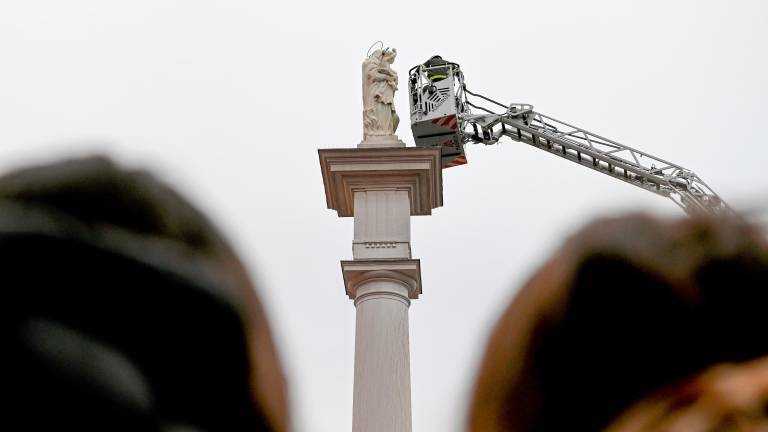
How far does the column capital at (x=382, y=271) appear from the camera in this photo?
11062 mm

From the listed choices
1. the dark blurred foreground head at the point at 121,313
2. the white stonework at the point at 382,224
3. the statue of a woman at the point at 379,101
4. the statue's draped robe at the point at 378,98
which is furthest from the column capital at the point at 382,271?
the dark blurred foreground head at the point at 121,313

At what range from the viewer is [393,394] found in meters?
10.3

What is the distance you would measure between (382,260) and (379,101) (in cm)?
241

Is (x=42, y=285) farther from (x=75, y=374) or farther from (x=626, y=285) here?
(x=626, y=285)

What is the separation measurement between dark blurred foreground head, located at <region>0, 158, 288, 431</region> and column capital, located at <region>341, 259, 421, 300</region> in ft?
32.8

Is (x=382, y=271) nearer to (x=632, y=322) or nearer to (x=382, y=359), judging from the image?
(x=382, y=359)

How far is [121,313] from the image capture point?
1.00 meters

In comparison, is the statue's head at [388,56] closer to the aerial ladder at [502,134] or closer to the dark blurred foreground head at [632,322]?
the aerial ladder at [502,134]

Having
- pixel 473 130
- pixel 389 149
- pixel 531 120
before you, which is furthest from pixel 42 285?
pixel 531 120

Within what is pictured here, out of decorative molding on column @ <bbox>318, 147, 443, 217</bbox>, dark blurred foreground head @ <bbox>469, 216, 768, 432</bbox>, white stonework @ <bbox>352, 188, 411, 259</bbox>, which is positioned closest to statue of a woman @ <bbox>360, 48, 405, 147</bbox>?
decorative molding on column @ <bbox>318, 147, 443, 217</bbox>

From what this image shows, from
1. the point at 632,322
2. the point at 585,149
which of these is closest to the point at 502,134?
the point at 585,149

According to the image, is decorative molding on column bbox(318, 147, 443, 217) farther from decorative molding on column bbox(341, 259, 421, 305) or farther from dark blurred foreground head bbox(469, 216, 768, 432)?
dark blurred foreground head bbox(469, 216, 768, 432)

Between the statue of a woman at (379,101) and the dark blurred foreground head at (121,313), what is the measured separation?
10.9 metres

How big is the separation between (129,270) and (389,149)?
10603 millimetres
